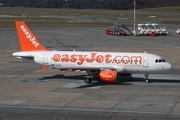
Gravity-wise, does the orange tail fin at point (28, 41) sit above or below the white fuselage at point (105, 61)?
above

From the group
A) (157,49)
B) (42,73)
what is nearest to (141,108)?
(42,73)

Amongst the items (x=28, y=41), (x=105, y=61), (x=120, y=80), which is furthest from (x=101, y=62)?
(x=28, y=41)

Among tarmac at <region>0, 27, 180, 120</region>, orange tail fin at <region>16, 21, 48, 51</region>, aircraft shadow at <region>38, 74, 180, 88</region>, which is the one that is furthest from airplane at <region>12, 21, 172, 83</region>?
tarmac at <region>0, 27, 180, 120</region>

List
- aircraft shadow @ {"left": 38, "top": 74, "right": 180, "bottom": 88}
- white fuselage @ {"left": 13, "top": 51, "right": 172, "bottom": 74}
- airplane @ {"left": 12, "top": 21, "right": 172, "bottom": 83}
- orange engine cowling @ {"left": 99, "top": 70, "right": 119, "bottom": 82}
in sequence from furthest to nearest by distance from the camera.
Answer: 1. aircraft shadow @ {"left": 38, "top": 74, "right": 180, "bottom": 88}
2. white fuselage @ {"left": 13, "top": 51, "right": 172, "bottom": 74}
3. airplane @ {"left": 12, "top": 21, "right": 172, "bottom": 83}
4. orange engine cowling @ {"left": 99, "top": 70, "right": 119, "bottom": 82}

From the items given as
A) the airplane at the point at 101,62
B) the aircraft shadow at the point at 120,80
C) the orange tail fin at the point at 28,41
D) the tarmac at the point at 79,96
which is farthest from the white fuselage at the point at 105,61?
the tarmac at the point at 79,96

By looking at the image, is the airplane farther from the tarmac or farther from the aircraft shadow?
the tarmac

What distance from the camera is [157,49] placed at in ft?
285

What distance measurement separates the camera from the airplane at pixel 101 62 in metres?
52.5

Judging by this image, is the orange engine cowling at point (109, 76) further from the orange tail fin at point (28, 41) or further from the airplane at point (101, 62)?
the orange tail fin at point (28, 41)

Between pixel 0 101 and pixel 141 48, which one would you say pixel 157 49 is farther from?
pixel 0 101

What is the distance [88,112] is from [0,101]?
1022 cm

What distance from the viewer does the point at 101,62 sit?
5384 cm

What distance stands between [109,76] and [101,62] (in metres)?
3.11

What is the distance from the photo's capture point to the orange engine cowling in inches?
2020
